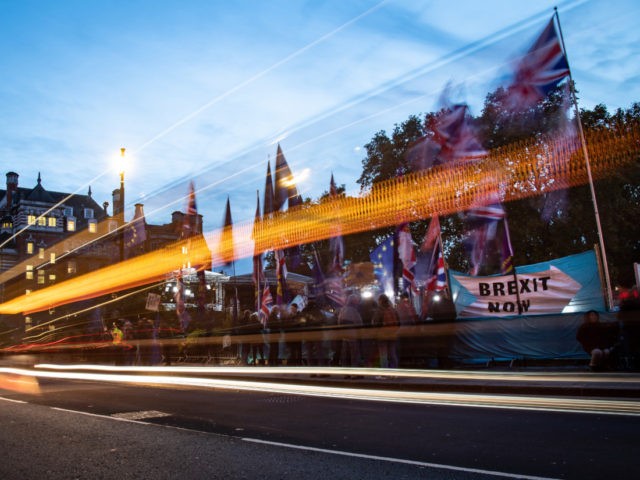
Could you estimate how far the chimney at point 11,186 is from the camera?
10312cm

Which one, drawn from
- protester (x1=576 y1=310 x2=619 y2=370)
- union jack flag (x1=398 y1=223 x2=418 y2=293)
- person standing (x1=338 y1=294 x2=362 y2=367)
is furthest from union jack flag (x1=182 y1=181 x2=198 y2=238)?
protester (x1=576 y1=310 x2=619 y2=370)

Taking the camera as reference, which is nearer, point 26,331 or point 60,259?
point 26,331

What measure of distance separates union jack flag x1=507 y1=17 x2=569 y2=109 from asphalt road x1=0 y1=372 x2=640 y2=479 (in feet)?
37.3

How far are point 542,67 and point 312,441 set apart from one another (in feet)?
47.2

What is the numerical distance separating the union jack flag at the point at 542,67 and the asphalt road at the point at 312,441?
37.3ft

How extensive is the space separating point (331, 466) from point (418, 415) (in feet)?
11.9

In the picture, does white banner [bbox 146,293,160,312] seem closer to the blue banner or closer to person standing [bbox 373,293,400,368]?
person standing [bbox 373,293,400,368]

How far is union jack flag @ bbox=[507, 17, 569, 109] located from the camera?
16.6 metres

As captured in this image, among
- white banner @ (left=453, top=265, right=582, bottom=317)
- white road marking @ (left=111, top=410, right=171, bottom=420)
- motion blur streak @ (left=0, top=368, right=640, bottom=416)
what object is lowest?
motion blur streak @ (left=0, top=368, right=640, bottom=416)

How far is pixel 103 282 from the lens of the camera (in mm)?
41250

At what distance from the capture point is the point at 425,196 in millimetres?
23719

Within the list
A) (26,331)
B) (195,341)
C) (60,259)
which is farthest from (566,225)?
(60,259)

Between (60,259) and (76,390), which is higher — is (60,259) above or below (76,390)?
above

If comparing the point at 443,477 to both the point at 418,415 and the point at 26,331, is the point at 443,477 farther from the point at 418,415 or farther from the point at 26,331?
the point at 26,331
